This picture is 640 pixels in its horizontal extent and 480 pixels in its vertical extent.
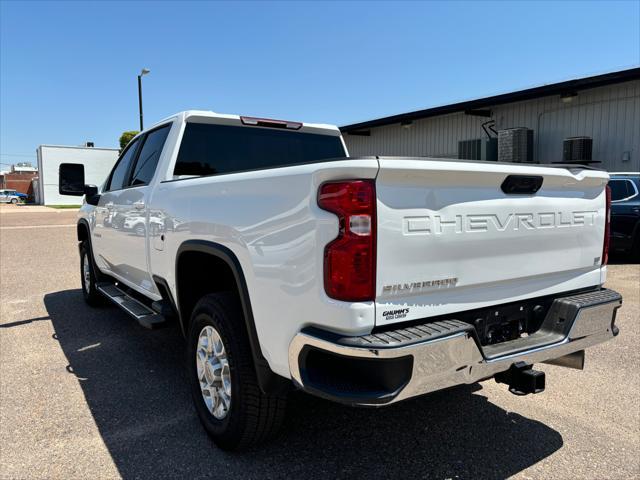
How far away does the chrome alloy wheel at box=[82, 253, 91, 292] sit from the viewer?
6522 mm

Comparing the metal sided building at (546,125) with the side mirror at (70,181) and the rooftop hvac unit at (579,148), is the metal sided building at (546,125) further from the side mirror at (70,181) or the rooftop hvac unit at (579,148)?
the side mirror at (70,181)

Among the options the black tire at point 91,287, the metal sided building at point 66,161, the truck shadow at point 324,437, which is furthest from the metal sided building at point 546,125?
the metal sided building at point 66,161

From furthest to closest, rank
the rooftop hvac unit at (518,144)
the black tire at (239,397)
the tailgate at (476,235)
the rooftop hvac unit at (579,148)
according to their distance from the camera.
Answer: the rooftop hvac unit at (518,144)
the rooftop hvac unit at (579,148)
the black tire at (239,397)
the tailgate at (476,235)

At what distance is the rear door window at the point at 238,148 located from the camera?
414 centimetres

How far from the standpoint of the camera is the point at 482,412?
3531 mm

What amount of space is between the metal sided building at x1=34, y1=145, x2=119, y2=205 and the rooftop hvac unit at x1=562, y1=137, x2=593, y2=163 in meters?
44.5

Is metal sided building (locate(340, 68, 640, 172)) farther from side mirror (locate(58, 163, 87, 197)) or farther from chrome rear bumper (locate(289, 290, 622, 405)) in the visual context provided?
chrome rear bumper (locate(289, 290, 622, 405))

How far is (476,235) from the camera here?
2469mm

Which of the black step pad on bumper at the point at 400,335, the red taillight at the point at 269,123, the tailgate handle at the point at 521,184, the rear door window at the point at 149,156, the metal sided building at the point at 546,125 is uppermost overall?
Answer: the metal sided building at the point at 546,125

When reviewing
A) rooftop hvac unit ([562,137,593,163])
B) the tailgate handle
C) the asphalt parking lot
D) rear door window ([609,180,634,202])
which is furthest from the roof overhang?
the tailgate handle

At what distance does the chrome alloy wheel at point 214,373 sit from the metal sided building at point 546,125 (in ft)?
41.4

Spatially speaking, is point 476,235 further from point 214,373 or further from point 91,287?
point 91,287

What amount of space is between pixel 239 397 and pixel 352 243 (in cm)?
119

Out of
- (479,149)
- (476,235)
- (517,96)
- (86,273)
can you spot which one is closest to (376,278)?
(476,235)
